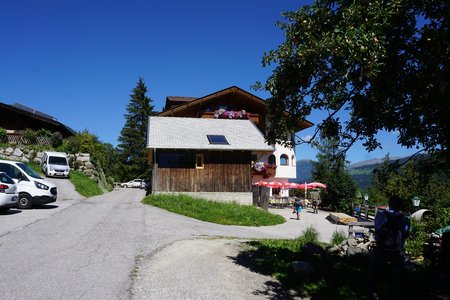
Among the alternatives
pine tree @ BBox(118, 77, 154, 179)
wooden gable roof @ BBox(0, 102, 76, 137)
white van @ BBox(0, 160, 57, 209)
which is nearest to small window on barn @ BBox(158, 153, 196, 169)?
white van @ BBox(0, 160, 57, 209)

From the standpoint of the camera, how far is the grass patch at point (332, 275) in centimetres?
640

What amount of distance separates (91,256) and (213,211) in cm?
1101

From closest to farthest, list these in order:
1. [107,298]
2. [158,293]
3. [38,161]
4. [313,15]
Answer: [107,298], [158,293], [313,15], [38,161]

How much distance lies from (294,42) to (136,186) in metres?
46.8

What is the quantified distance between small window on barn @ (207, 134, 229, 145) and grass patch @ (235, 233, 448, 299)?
589 inches

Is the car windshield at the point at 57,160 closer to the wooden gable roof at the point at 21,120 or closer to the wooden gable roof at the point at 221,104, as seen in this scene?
the wooden gable roof at the point at 21,120

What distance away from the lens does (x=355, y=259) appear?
9.23 metres

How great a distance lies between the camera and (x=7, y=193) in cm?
1373

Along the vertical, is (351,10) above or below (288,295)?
above

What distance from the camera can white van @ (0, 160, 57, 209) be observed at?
1584cm

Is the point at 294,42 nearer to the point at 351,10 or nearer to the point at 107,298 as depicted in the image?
the point at 351,10

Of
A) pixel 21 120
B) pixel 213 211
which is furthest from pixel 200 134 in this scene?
pixel 21 120

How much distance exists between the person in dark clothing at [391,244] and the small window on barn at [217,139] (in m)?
19.2

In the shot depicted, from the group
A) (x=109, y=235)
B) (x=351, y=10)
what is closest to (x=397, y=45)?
(x=351, y=10)
